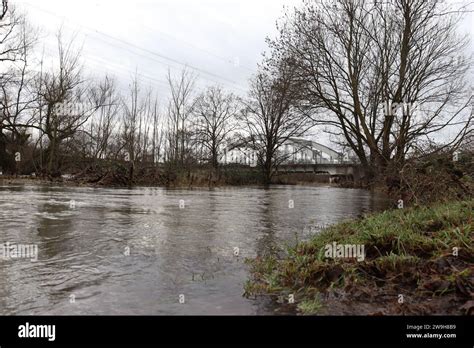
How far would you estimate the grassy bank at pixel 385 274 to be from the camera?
2.95 m

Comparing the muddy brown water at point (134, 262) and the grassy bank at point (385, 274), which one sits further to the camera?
the muddy brown water at point (134, 262)

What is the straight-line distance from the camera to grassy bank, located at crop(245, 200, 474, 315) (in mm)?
2951

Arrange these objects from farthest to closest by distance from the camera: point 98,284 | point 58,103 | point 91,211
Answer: point 58,103 < point 91,211 < point 98,284

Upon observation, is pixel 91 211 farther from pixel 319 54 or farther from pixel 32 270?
pixel 319 54

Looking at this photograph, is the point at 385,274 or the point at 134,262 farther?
the point at 134,262

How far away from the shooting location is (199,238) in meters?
5.91

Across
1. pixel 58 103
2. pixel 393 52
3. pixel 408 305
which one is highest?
pixel 393 52

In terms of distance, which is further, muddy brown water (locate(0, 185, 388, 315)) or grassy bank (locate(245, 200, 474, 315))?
muddy brown water (locate(0, 185, 388, 315))

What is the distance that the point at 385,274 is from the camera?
356cm
